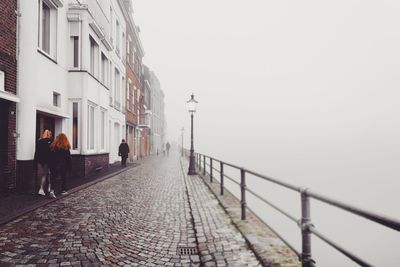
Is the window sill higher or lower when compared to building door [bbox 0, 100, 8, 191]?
higher

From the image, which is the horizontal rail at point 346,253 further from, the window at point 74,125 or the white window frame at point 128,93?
the white window frame at point 128,93

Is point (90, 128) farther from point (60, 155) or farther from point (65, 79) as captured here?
point (60, 155)

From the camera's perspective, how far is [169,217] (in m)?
6.55

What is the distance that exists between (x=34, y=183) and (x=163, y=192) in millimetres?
3937

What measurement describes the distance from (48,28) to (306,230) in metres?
11.8

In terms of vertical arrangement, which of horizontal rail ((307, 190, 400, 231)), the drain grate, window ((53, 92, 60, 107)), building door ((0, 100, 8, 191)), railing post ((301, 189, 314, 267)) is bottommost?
the drain grate

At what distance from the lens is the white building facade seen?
9492 mm

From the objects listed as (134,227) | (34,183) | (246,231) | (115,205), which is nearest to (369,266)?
(246,231)

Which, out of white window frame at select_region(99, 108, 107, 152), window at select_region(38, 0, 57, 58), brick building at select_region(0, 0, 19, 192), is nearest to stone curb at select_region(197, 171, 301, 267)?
brick building at select_region(0, 0, 19, 192)

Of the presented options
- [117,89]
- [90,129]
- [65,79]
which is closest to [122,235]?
[65,79]

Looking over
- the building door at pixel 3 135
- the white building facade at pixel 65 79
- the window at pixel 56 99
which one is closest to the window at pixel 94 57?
the white building facade at pixel 65 79

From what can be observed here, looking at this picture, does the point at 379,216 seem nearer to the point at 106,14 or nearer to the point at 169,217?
the point at 169,217

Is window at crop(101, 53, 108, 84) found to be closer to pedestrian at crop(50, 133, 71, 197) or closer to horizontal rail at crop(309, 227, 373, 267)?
pedestrian at crop(50, 133, 71, 197)

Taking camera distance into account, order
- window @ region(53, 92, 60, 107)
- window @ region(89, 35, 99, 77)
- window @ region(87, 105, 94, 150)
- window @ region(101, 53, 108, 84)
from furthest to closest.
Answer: window @ region(101, 53, 108, 84), window @ region(89, 35, 99, 77), window @ region(87, 105, 94, 150), window @ region(53, 92, 60, 107)
